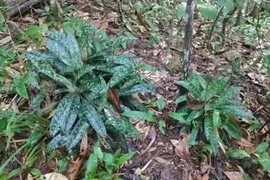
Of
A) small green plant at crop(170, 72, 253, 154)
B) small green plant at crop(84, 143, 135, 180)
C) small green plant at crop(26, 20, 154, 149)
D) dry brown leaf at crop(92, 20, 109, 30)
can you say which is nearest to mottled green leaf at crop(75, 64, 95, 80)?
small green plant at crop(26, 20, 154, 149)

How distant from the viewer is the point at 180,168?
8.99ft

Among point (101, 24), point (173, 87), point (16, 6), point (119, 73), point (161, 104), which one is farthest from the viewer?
point (101, 24)

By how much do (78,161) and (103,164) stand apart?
0.55 feet

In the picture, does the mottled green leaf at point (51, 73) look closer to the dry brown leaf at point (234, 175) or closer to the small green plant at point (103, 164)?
the small green plant at point (103, 164)

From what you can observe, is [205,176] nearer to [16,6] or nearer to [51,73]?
[51,73]

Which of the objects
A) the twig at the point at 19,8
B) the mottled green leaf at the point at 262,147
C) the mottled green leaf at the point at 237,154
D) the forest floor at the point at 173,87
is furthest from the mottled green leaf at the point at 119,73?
the twig at the point at 19,8

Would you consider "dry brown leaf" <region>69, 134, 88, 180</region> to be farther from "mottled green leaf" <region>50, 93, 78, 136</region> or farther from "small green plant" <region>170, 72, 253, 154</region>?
"small green plant" <region>170, 72, 253, 154</region>

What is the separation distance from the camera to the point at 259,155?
2.86 m

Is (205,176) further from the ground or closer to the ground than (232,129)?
closer to the ground

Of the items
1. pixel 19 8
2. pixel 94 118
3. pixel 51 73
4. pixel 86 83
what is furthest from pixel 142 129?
pixel 19 8

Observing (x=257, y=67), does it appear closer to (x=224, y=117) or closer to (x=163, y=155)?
(x=224, y=117)

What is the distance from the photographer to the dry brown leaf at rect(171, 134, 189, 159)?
2.80 meters

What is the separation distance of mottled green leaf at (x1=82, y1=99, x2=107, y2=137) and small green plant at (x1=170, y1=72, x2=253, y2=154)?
0.52 meters

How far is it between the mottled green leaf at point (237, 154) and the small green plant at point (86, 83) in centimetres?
72
